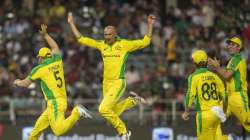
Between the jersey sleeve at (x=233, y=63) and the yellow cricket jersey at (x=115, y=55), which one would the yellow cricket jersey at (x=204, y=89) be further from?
the yellow cricket jersey at (x=115, y=55)

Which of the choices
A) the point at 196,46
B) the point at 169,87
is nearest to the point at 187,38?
the point at 196,46

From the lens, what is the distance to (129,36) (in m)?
31.0

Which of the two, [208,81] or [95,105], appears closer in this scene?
[208,81]

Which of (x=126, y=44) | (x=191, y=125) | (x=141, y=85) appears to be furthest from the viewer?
(x=141, y=85)

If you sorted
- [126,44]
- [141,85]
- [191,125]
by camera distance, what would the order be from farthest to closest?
[141,85], [191,125], [126,44]

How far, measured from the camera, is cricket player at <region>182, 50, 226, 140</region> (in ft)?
63.7

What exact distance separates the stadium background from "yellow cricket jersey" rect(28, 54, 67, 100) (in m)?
5.09

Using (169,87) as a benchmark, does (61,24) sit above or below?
above

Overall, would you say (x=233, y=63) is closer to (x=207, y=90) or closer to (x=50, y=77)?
(x=207, y=90)

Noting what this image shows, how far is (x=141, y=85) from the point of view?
28812 mm

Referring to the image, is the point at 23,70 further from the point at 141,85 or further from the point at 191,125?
the point at 191,125

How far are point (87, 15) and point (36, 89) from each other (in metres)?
4.57

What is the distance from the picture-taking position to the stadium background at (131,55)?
1096 inches

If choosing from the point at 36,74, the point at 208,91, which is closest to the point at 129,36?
the point at 36,74
